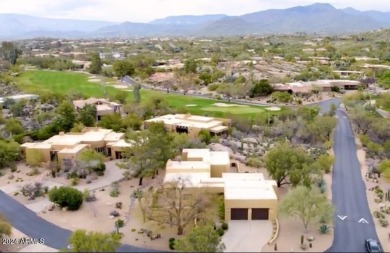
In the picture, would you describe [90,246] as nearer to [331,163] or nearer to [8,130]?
[331,163]

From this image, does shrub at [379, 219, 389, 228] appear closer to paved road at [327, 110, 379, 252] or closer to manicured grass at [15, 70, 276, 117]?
paved road at [327, 110, 379, 252]

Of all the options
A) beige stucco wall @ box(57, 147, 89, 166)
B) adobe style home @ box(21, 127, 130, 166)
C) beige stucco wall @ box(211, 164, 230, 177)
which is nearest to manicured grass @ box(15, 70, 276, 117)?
adobe style home @ box(21, 127, 130, 166)

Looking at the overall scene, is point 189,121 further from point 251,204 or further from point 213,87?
point 213,87

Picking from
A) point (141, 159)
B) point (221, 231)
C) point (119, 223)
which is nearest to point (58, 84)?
point (141, 159)

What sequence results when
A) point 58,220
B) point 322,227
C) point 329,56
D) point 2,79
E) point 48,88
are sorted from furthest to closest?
point 329,56, point 2,79, point 48,88, point 58,220, point 322,227

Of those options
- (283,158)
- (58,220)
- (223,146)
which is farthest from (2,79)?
(283,158)

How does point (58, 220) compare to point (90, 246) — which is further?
point (58, 220)

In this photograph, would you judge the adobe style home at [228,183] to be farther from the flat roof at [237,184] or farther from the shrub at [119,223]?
the shrub at [119,223]
